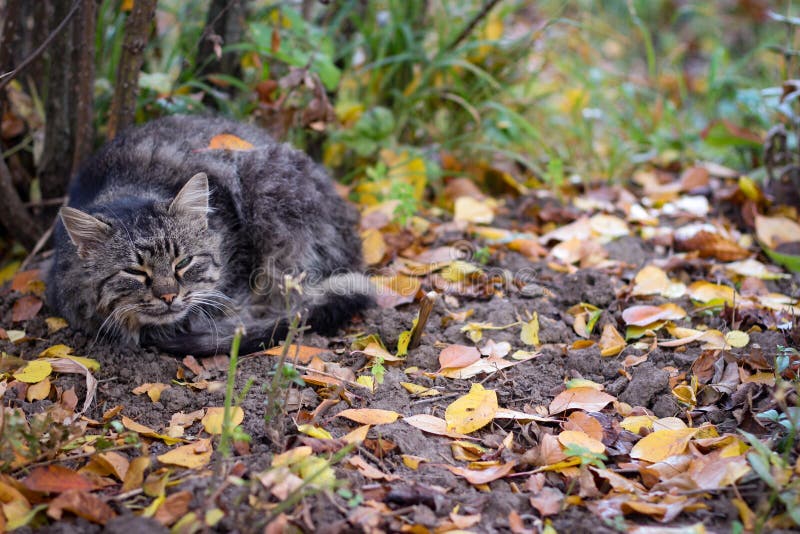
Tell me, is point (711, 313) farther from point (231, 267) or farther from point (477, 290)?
point (231, 267)

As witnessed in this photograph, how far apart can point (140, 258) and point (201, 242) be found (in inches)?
10.8

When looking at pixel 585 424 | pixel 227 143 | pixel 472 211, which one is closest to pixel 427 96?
pixel 472 211

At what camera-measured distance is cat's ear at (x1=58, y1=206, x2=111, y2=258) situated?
265 centimetres

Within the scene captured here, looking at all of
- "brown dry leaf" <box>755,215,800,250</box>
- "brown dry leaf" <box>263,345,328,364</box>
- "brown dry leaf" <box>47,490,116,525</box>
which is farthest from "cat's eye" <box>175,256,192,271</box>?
"brown dry leaf" <box>755,215,800,250</box>

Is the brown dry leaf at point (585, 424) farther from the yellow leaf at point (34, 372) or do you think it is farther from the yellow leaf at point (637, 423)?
the yellow leaf at point (34, 372)

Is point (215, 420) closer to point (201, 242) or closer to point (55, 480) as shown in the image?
point (55, 480)

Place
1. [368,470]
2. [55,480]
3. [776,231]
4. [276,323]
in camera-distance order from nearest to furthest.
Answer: [55,480]
[368,470]
[276,323]
[776,231]

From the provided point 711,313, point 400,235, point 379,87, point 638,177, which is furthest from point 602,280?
point 379,87

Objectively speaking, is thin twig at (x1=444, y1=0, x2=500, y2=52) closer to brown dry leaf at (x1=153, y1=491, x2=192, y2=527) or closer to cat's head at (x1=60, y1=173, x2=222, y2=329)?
cat's head at (x1=60, y1=173, x2=222, y2=329)

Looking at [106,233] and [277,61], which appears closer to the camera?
[106,233]

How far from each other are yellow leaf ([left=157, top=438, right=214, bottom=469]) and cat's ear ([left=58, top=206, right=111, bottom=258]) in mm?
1021

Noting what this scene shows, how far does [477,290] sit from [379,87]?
1.65 m

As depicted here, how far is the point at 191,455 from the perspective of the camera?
2.06 meters

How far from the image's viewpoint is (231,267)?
10.2 ft
